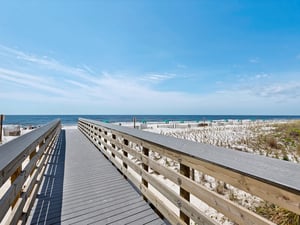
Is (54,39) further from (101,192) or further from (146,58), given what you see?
(101,192)

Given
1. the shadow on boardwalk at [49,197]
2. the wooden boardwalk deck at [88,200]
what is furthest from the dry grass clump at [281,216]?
the shadow on boardwalk at [49,197]

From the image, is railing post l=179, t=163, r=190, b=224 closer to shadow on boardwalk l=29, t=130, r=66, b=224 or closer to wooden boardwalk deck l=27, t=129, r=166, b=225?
wooden boardwalk deck l=27, t=129, r=166, b=225

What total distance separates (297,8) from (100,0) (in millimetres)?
8090

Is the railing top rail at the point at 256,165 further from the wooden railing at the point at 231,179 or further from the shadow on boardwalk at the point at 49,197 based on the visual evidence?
the shadow on boardwalk at the point at 49,197

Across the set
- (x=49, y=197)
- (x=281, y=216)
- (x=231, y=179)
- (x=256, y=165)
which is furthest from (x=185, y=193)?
(x=49, y=197)

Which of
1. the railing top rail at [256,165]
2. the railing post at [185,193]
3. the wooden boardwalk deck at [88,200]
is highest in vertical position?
the railing top rail at [256,165]

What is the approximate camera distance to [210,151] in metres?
1.66

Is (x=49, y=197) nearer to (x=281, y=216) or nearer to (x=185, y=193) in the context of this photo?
(x=185, y=193)

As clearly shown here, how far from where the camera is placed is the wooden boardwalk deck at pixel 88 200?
2309mm

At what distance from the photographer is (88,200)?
2.81 m

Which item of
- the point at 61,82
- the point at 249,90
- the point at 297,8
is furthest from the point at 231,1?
the point at 249,90

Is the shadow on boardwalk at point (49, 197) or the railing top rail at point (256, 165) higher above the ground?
the railing top rail at point (256, 165)

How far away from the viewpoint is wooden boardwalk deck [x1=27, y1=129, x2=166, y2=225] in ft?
7.58

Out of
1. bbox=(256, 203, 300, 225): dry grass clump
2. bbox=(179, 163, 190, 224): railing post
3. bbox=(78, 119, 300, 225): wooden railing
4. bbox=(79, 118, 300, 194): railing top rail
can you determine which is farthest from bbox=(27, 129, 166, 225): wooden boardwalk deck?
bbox=(256, 203, 300, 225): dry grass clump
